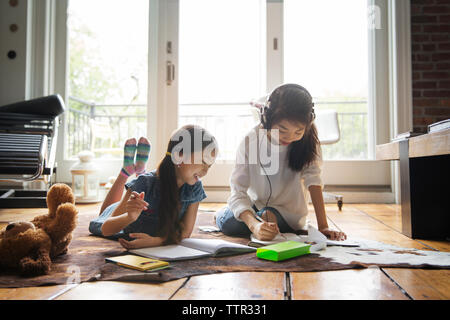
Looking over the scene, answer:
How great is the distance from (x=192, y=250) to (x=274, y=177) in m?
0.50

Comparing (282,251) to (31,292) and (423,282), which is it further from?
(31,292)

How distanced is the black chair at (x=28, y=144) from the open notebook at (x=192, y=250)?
51.1 inches

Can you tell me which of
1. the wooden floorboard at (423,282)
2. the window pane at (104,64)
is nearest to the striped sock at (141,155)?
the wooden floorboard at (423,282)

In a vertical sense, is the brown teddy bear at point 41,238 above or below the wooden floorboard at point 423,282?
above

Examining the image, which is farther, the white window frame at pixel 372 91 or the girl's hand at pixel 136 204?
the white window frame at pixel 372 91

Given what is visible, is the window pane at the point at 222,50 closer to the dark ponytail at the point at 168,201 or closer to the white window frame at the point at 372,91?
the white window frame at the point at 372,91

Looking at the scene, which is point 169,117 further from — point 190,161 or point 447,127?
point 447,127

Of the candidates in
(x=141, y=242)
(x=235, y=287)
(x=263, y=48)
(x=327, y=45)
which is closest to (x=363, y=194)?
(x=327, y=45)

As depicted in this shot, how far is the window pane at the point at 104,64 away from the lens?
3.38 meters

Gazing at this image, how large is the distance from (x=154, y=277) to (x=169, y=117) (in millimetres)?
2198

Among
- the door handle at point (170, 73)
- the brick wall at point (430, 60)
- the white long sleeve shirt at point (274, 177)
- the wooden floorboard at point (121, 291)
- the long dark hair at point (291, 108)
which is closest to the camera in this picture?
the wooden floorboard at point (121, 291)

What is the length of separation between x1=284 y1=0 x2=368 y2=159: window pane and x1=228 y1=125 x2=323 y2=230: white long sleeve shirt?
166cm

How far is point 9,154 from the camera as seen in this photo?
1952 millimetres
